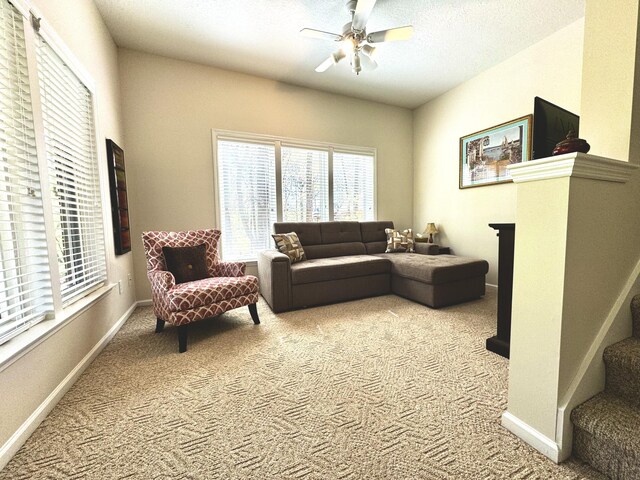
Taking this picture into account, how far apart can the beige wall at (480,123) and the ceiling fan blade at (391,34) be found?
71.3 inches

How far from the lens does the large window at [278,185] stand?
362 cm

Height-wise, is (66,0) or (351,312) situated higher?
(66,0)

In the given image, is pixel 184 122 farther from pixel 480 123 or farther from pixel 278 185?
pixel 480 123

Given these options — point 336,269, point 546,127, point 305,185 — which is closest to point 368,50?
point 546,127

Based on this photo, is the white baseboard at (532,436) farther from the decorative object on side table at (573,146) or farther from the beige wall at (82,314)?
the beige wall at (82,314)

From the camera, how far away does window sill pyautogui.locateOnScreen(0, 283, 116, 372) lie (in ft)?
3.81

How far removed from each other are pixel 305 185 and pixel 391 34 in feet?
7.18

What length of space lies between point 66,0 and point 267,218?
2.64 meters

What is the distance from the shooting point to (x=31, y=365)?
131 centimetres

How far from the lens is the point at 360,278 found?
3287mm

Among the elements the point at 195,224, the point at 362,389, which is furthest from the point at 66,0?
the point at 362,389

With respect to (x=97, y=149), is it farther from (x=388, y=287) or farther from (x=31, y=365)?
(x=388, y=287)

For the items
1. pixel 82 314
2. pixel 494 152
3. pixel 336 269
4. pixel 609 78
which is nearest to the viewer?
pixel 609 78

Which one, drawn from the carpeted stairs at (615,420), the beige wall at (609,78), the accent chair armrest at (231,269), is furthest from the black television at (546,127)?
the accent chair armrest at (231,269)
